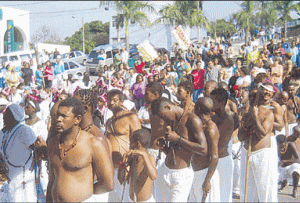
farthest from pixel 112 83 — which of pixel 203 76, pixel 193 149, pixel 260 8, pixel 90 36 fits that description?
pixel 90 36

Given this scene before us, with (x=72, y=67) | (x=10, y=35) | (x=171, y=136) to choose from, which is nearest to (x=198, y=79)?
(x=171, y=136)

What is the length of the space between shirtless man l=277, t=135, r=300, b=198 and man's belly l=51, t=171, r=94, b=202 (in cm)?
475

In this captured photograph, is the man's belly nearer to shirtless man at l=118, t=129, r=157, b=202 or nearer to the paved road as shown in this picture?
shirtless man at l=118, t=129, r=157, b=202

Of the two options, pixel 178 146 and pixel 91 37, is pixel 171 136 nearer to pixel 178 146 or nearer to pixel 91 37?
pixel 178 146

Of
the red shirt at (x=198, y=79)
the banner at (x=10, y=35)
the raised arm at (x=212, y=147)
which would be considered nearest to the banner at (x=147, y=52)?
the red shirt at (x=198, y=79)

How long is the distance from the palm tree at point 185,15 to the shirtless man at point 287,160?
2400 cm

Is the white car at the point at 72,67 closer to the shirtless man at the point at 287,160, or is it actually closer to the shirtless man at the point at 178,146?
the shirtless man at the point at 287,160

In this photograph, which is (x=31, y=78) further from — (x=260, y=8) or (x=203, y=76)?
(x=260, y=8)

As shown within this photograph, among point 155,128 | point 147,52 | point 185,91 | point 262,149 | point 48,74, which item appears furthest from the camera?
point 147,52

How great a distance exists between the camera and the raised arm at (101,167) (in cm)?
311

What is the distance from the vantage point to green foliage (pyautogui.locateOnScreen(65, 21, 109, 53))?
204ft

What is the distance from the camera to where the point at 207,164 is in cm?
459

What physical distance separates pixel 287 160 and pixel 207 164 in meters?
3.13

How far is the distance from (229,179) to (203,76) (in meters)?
7.20
